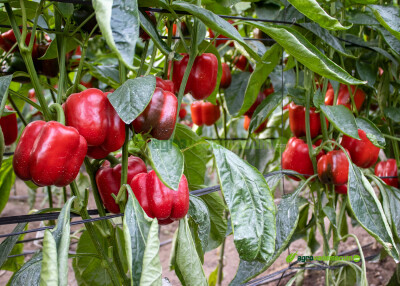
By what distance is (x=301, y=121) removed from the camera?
1.04 metres

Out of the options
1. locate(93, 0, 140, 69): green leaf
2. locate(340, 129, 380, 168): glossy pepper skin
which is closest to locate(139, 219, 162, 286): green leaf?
locate(93, 0, 140, 69): green leaf

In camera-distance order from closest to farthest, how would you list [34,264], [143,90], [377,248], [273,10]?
[143,90] < [34,264] < [273,10] < [377,248]

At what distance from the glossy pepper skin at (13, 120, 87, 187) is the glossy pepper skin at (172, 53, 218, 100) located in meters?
0.25

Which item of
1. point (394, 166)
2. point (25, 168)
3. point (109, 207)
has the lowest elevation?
point (394, 166)

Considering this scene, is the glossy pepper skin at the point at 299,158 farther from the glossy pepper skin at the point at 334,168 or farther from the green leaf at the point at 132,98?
the green leaf at the point at 132,98

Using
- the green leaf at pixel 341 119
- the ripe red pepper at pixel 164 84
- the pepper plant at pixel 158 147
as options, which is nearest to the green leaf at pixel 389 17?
the pepper plant at pixel 158 147

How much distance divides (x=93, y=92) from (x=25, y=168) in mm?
142

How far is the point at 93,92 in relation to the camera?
575mm

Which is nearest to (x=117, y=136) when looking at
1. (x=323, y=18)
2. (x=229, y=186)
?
(x=229, y=186)

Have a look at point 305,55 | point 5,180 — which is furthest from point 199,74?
point 5,180

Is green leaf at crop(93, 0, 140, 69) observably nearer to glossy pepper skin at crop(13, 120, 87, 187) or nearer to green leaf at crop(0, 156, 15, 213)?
glossy pepper skin at crop(13, 120, 87, 187)

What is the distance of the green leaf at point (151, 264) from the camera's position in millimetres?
473

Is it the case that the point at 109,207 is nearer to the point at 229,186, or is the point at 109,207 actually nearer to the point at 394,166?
the point at 229,186

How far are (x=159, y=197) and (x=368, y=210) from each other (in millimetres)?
464
